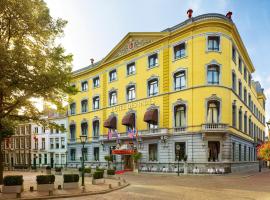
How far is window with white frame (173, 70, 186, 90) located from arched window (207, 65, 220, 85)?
10.2ft

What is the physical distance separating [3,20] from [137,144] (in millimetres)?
24965

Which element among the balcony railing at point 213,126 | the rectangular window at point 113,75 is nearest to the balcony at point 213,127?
the balcony railing at point 213,126

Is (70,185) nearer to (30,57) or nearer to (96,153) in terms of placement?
(30,57)

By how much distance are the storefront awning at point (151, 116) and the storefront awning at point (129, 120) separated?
11.6 feet

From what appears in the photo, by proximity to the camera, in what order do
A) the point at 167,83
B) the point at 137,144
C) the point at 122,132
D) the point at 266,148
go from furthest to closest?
the point at 122,132 → the point at 137,144 → the point at 167,83 → the point at 266,148

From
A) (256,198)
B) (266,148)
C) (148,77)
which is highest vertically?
(148,77)

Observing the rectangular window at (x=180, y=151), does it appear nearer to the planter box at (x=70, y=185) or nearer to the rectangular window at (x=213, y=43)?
the rectangular window at (x=213, y=43)

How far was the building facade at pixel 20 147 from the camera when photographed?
230 feet

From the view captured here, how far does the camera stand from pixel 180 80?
35188 millimetres

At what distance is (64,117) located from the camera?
5738 cm

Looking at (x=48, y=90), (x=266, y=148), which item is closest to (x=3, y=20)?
(x=48, y=90)

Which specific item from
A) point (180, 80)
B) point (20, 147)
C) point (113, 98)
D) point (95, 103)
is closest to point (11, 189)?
point (180, 80)

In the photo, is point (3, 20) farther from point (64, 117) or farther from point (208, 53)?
point (64, 117)

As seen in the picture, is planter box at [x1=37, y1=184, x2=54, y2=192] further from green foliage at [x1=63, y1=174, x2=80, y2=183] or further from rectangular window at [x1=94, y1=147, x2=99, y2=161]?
rectangular window at [x1=94, y1=147, x2=99, y2=161]
